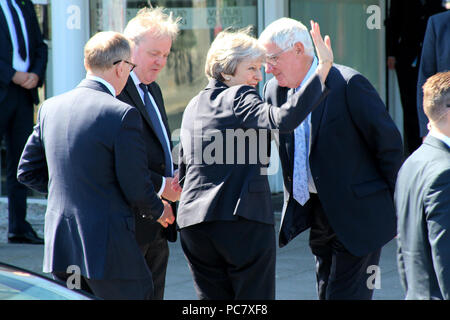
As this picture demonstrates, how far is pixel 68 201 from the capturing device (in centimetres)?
379

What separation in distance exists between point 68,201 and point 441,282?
5.40 ft

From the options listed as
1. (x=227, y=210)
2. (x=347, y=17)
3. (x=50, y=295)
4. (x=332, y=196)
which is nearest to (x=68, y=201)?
(x=227, y=210)

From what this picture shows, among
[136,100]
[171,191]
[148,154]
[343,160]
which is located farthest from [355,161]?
[136,100]

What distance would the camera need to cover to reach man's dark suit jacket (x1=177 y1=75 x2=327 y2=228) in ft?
13.0

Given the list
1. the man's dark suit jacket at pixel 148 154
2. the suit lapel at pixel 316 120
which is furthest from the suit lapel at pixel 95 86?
the suit lapel at pixel 316 120

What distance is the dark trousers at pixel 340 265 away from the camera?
4.39 meters

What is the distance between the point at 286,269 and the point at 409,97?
4.35 metres

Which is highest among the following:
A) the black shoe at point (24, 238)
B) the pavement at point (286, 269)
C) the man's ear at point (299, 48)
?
the man's ear at point (299, 48)

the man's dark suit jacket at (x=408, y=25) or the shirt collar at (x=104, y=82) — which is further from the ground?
the man's dark suit jacket at (x=408, y=25)

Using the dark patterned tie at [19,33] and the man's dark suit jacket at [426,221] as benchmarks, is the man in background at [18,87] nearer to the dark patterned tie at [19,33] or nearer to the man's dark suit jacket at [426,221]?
the dark patterned tie at [19,33]

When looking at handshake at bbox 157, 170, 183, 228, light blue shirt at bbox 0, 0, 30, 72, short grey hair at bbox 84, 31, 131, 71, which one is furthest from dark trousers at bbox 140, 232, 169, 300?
light blue shirt at bbox 0, 0, 30, 72

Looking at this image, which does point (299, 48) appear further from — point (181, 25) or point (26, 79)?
point (181, 25)

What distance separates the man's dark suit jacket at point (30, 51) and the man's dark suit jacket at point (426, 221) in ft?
14.4

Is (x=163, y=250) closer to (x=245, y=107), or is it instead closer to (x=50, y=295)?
(x=245, y=107)
